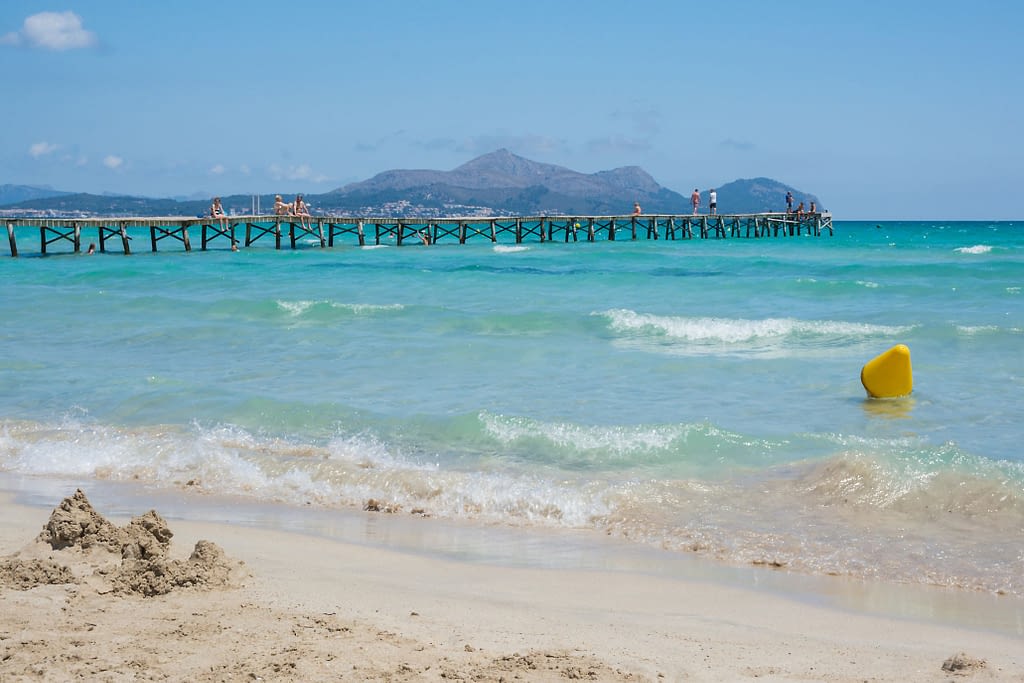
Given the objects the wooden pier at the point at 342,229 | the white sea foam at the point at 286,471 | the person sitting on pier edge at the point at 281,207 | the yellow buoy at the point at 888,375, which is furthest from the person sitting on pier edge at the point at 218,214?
the yellow buoy at the point at 888,375

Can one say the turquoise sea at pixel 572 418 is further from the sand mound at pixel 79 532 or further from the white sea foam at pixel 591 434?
the sand mound at pixel 79 532

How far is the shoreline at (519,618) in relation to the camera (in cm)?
350

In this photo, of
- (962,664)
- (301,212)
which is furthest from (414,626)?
(301,212)

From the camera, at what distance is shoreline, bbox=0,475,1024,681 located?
3.50 meters

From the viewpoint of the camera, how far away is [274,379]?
10375 mm

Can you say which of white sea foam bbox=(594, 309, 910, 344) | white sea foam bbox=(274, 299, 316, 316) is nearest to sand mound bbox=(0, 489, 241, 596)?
white sea foam bbox=(594, 309, 910, 344)

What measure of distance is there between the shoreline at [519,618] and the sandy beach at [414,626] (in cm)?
1

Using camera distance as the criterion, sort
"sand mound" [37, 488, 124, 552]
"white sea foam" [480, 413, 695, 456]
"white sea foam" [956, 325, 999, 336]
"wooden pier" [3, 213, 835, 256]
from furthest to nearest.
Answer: "wooden pier" [3, 213, 835, 256], "white sea foam" [956, 325, 999, 336], "white sea foam" [480, 413, 695, 456], "sand mound" [37, 488, 124, 552]

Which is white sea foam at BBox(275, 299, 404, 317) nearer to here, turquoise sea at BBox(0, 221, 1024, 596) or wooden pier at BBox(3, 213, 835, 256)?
turquoise sea at BBox(0, 221, 1024, 596)

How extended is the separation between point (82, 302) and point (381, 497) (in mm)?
13619

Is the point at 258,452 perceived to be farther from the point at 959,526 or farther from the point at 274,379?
the point at 959,526

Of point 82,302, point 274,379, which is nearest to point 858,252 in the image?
point 82,302

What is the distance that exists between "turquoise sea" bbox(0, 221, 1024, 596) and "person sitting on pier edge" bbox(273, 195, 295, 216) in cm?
2077

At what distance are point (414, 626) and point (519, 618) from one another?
44 centimetres
